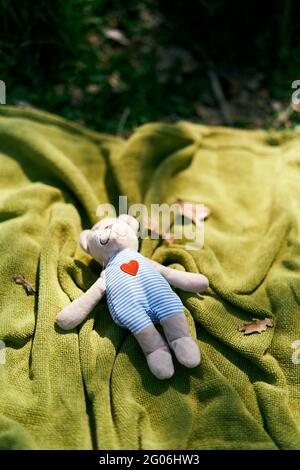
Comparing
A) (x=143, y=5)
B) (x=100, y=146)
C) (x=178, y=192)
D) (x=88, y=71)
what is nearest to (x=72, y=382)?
(x=178, y=192)

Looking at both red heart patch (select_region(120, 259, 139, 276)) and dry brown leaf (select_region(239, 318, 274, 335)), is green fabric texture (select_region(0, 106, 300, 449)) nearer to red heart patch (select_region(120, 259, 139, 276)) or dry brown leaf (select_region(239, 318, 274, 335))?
dry brown leaf (select_region(239, 318, 274, 335))

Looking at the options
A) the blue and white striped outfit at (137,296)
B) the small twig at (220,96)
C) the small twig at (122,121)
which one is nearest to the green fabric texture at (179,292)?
the blue and white striped outfit at (137,296)

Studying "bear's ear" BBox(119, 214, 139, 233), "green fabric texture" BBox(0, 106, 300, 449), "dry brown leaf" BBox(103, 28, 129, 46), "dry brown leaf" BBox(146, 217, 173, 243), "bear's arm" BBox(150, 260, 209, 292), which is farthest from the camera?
"dry brown leaf" BBox(103, 28, 129, 46)

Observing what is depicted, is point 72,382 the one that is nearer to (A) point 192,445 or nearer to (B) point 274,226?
(A) point 192,445

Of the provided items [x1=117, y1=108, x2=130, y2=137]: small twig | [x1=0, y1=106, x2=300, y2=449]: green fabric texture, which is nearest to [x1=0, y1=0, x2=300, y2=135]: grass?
[x1=117, y1=108, x2=130, y2=137]: small twig

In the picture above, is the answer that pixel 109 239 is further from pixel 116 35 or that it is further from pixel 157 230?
pixel 116 35

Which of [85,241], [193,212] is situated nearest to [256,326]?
[193,212]

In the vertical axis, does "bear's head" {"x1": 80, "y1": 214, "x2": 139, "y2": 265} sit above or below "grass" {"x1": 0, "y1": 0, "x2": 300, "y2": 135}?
below
